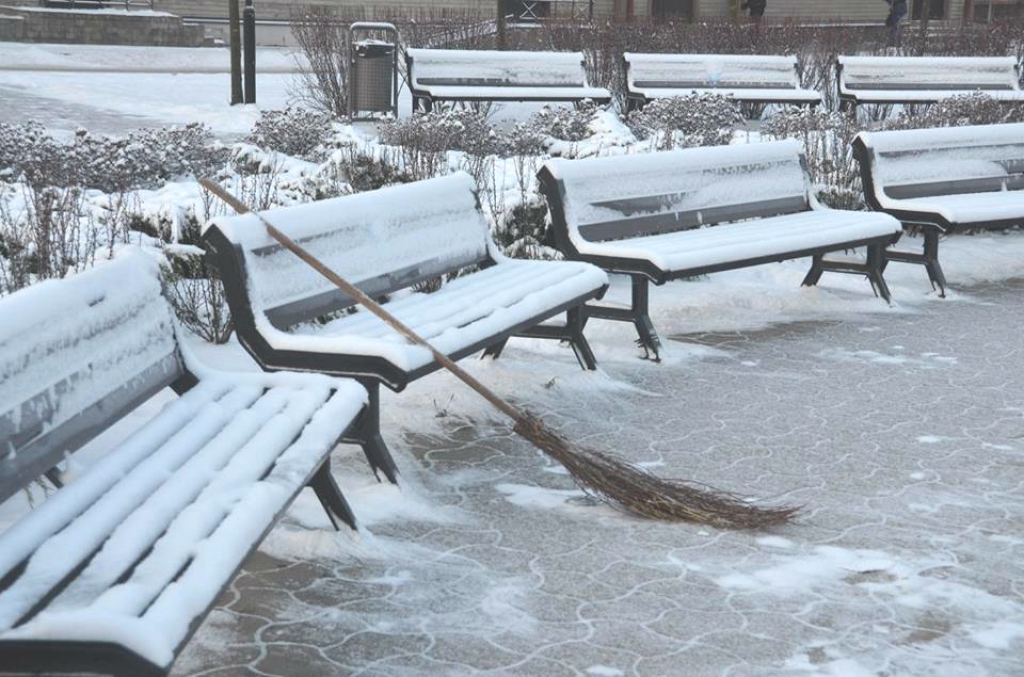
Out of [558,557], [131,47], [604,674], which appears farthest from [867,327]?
[131,47]

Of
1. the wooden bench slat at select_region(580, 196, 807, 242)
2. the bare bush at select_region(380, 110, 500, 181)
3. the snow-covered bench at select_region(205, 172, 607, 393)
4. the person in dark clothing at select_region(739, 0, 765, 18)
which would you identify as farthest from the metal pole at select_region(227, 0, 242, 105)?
the person in dark clothing at select_region(739, 0, 765, 18)

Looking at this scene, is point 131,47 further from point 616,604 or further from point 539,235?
point 616,604

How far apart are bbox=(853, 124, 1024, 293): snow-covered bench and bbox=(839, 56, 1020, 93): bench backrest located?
5.85 metres

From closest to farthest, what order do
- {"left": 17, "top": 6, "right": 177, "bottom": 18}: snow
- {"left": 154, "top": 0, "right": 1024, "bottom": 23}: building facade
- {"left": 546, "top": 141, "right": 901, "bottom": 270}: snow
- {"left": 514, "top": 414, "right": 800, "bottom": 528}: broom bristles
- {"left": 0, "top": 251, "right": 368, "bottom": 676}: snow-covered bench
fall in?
1. {"left": 0, "top": 251, "right": 368, "bottom": 676}: snow-covered bench
2. {"left": 514, "top": 414, "right": 800, "bottom": 528}: broom bristles
3. {"left": 546, "top": 141, "right": 901, "bottom": 270}: snow
4. {"left": 17, "top": 6, "right": 177, "bottom": 18}: snow
5. {"left": 154, "top": 0, "right": 1024, "bottom": 23}: building facade

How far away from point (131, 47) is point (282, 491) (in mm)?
21603

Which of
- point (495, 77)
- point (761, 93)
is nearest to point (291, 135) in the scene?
point (495, 77)

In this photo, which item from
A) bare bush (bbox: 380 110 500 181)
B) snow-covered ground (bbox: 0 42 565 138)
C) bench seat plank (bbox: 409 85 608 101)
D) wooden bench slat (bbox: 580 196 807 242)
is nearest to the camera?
wooden bench slat (bbox: 580 196 807 242)

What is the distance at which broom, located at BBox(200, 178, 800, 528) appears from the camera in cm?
485

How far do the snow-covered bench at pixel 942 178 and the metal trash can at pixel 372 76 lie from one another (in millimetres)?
6858

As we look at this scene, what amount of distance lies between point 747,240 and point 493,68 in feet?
25.3

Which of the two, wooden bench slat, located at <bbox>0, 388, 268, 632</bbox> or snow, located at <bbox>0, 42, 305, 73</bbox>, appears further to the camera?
snow, located at <bbox>0, 42, 305, 73</bbox>

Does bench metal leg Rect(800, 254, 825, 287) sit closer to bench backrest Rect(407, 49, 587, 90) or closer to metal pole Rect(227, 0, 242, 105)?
bench backrest Rect(407, 49, 587, 90)

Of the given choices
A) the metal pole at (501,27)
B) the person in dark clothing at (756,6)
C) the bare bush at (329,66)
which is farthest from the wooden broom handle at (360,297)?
the person in dark clothing at (756,6)

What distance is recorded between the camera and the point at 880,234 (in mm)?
8070
